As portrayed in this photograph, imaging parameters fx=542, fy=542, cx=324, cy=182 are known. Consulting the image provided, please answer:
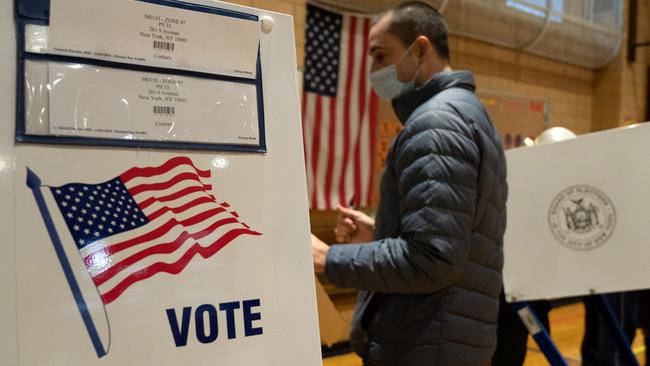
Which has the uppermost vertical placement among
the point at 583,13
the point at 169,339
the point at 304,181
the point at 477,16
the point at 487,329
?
the point at 583,13

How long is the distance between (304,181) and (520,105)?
466cm

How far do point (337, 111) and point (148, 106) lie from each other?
3.05 meters

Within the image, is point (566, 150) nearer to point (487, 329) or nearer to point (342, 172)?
point (487, 329)

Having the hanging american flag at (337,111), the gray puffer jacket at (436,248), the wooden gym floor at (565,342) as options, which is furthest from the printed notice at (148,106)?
the wooden gym floor at (565,342)

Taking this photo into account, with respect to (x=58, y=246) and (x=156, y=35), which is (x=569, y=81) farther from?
(x=58, y=246)

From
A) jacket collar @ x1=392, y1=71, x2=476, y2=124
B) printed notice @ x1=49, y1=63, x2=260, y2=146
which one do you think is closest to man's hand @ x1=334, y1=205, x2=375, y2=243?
jacket collar @ x1=392, y1=71, x2=476, y2=124

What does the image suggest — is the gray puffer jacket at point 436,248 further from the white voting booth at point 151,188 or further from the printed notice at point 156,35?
the printed notice at point 156,35

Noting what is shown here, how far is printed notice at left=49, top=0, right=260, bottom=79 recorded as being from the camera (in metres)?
0.65

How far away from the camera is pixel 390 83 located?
1507 millimetres

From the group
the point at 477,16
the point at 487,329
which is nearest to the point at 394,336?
the point at 487,329

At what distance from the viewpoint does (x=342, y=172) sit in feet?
12.3

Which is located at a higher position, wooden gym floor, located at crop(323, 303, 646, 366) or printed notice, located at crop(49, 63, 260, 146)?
printed notice, located at crop(49, 63, 260, 146)

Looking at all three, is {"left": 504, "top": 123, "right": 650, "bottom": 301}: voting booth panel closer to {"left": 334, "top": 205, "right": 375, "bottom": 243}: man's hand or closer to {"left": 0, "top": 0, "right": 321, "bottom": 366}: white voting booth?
{"left": 334, "top": 205, "right": 375, "bottom": 243}: man's hand

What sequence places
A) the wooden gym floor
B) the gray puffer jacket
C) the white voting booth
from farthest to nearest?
the wooden gym floor, the gray puffer jacket, the white voting booth
